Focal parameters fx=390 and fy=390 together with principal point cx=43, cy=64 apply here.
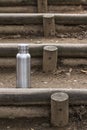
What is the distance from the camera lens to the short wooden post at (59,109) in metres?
3.59

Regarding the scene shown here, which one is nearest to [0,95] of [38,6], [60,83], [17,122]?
[17,122]

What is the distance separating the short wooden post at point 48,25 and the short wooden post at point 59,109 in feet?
7.42

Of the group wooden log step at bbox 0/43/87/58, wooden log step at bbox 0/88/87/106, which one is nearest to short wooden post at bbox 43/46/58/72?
wooden log step at bbox 0/43/87/58

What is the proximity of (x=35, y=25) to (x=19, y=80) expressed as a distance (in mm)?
2004

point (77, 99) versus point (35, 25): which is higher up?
point (35, 25)

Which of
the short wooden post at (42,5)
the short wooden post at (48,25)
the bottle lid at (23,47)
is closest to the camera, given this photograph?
the bottle lid at (23,47)

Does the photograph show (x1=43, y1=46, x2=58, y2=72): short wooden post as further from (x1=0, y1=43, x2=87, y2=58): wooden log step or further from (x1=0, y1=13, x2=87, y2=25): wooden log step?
(x1=0, y1=13, x2=87, y2=25): wooden log step

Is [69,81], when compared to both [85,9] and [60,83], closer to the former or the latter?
[60,83]

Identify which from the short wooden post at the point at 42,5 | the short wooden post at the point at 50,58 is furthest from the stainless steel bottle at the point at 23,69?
the short wooden post at the point at 42,5

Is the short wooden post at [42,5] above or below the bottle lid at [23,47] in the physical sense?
above

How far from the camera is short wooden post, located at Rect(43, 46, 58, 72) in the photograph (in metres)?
4.66

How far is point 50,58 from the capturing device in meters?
4.69

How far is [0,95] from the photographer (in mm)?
3713

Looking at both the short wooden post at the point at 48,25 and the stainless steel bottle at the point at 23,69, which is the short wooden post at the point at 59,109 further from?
the short wooden post at the point at 48,25
